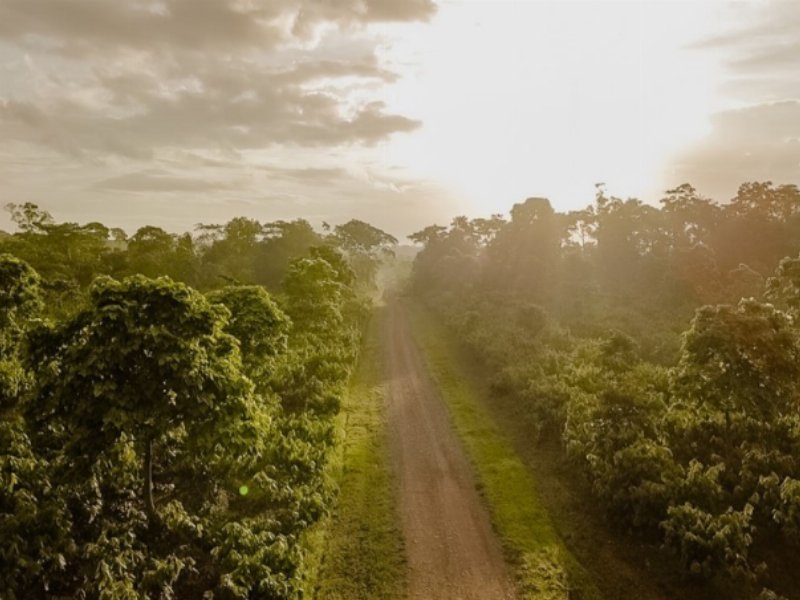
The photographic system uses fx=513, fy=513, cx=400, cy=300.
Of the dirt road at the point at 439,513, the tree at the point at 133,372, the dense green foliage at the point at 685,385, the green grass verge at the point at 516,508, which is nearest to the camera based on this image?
the tree at the point at 133,372

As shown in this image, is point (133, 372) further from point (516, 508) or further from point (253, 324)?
point (516, 508)

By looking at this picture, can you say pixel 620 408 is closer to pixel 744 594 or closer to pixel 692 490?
pixel 692 490

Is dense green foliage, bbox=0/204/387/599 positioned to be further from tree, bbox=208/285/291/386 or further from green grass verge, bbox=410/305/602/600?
green grass verge, bbox=410/305/602/600

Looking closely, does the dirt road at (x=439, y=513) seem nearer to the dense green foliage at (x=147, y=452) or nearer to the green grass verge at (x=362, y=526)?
the green grass verge at (x=362, y=526)

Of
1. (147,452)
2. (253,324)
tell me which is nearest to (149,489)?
(147,452)

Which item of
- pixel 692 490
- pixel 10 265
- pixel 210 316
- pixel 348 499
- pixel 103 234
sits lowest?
pixel 348 499

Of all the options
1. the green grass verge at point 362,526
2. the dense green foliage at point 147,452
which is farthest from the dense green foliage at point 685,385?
the dense green foliage at point 147,452

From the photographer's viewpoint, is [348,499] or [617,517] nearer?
[617,517]

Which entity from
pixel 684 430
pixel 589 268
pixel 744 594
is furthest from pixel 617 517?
pixel 589 268
